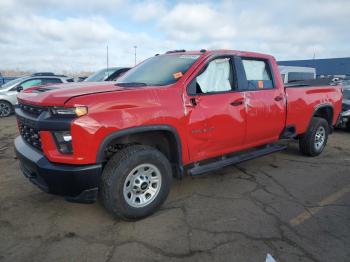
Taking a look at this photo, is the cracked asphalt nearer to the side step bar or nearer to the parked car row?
the side step bar

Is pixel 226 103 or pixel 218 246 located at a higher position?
pixel 226 103

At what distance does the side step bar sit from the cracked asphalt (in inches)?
16.4

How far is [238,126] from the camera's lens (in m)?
4.09

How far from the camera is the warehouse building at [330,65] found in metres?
31.7

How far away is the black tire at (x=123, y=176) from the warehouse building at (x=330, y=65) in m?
32.2

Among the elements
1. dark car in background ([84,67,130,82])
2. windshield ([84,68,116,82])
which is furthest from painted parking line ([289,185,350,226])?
windshield ([84,68,116,82])

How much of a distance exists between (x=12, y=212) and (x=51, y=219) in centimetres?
55

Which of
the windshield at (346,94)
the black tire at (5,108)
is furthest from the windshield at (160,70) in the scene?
the black tire at (5,108)

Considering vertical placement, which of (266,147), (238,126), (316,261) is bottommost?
(316,261)

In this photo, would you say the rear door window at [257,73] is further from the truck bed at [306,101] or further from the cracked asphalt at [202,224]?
the cracked asphalt at [202,224]

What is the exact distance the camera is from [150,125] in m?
3.18

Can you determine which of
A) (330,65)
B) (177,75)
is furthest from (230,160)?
(330,65)

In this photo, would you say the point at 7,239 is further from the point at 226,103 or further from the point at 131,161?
the point at 226,103

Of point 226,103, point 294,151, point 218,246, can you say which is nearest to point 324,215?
point 218,246
